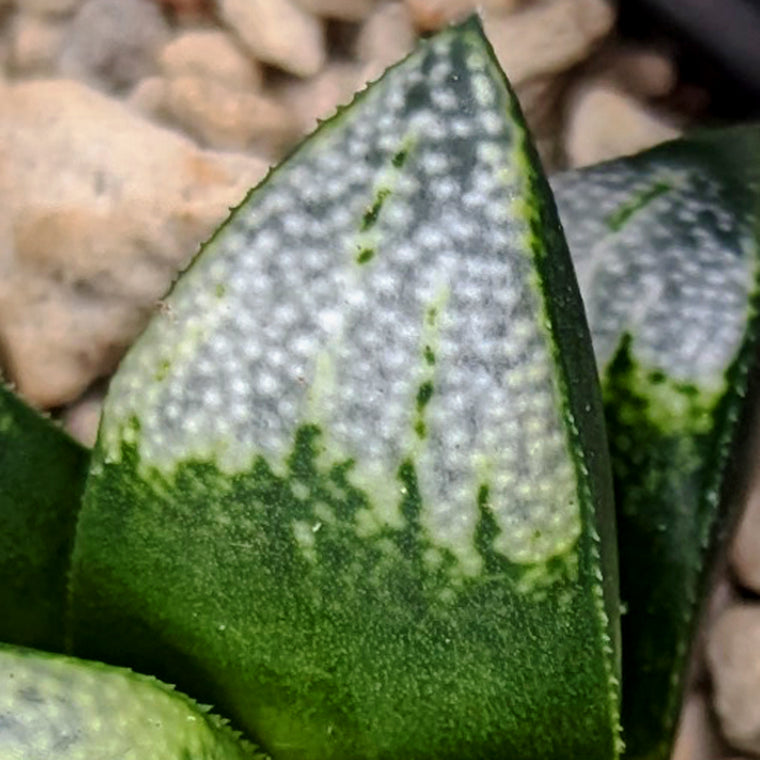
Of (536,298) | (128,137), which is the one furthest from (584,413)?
(128,137)

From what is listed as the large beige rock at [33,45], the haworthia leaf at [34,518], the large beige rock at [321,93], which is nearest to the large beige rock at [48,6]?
the large beige rock at [33,45]

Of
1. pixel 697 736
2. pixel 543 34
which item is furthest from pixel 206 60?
pixel 697 736

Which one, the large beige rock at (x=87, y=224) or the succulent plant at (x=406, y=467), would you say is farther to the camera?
the large beige rock at (x=87, y=224)

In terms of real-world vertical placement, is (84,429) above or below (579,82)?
below

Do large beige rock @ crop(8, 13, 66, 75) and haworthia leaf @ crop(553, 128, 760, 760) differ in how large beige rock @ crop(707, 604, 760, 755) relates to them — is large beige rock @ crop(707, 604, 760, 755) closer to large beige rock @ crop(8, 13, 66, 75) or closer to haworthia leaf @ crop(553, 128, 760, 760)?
haworthia leaf @ crop(553, 128, 760, 760)

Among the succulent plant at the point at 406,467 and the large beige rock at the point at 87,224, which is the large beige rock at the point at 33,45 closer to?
the large beige rock at the point at 87,224

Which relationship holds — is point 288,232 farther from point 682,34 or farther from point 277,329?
point 682,34
